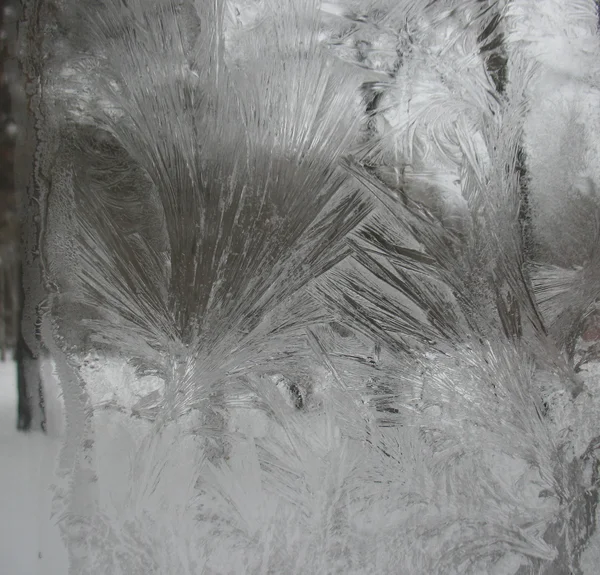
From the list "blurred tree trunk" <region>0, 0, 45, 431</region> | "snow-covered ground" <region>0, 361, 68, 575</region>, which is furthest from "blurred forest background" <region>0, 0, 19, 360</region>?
"snow-covered ground" <region>0, 361, 68, 575</region>

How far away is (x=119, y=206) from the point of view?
692mm

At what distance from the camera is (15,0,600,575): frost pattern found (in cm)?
68

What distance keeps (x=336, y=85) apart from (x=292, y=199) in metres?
0.18

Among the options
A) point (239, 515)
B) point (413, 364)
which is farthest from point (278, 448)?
point (413, 364)

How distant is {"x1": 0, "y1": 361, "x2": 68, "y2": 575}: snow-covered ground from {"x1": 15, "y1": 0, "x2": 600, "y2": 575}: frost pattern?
0.02 m

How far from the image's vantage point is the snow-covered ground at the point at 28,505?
26.3 inches

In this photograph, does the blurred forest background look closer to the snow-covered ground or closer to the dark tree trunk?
the dark tree trunk

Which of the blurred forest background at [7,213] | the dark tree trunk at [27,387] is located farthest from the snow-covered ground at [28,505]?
the blurred forest background at [7,213]

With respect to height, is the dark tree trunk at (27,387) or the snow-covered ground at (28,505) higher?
the dark tree trunk at (27,387)

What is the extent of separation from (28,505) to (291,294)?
0.48m

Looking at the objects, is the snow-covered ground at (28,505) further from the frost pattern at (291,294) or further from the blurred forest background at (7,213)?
the blurred forest background at (7,213)

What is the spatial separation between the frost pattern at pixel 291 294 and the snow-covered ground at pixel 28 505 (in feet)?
0.08

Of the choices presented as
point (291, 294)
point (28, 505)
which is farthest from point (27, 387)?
point (291, 294)

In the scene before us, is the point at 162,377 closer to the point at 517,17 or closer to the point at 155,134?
the point at 155,134
